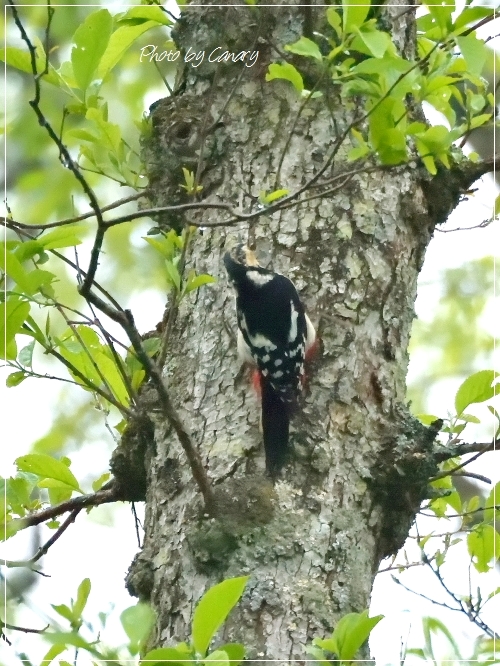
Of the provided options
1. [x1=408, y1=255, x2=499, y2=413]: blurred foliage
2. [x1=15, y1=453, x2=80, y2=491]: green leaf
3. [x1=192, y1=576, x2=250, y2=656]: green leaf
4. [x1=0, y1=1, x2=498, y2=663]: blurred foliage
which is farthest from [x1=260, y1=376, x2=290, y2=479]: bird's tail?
[x1=408, y1=255, x2=499, y2=413]: blurred foliage

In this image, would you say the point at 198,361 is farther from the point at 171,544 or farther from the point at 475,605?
the point at 475,605

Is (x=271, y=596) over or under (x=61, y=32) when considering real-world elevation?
under

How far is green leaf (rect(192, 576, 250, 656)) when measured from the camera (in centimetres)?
115

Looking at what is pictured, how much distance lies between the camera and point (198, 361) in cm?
216

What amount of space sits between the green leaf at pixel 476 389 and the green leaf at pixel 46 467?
3.14 feet

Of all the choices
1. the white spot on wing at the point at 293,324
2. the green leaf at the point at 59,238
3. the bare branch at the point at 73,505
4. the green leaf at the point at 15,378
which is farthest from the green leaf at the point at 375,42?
the bare branch at the point at 73,505

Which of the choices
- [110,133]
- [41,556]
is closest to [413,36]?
[110,133]

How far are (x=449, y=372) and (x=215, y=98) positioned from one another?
341cm

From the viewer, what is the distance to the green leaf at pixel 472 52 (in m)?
1.52

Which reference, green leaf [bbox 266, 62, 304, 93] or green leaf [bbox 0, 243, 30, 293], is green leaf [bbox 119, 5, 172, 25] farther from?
green leaf [bbox 0, 243, 30, 293]

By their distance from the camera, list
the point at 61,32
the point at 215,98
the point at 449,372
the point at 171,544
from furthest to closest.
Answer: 1. the point at 449,372
2. the point at 61,32
3. the point at 215,98
4. the point at 171,544

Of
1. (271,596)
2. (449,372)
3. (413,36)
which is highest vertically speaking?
(449,372)

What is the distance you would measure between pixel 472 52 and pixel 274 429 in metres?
0.89

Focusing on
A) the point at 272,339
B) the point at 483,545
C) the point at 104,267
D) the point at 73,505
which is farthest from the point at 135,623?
the point at 104,267
